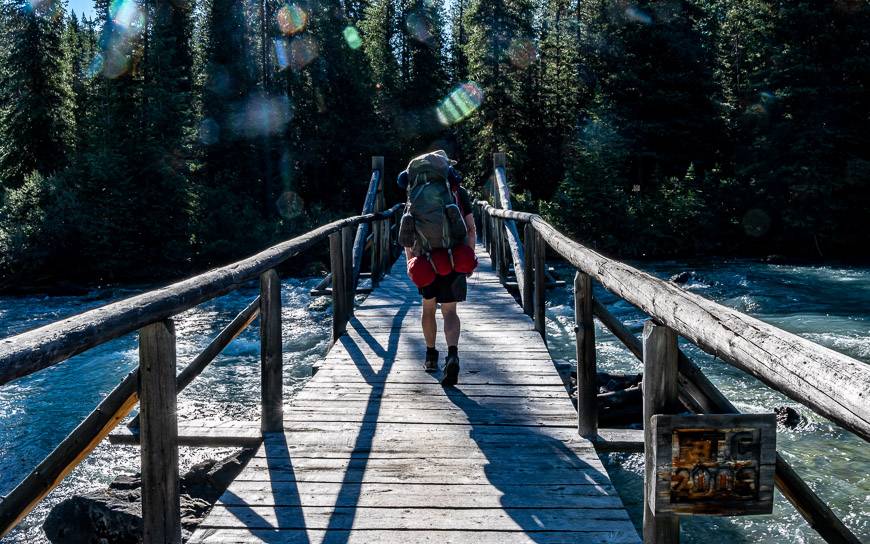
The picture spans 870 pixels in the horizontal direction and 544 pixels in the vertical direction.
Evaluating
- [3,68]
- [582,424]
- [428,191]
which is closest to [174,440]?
[582,424]

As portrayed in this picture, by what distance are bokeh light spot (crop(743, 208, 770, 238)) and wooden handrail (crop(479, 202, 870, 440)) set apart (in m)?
25.0

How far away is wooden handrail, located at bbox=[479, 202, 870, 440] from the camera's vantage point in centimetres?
122

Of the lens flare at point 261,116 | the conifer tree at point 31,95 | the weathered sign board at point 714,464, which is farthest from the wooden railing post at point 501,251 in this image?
the conifer tree at point 31,95

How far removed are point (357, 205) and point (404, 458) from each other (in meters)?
28.1

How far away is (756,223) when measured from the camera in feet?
82.4

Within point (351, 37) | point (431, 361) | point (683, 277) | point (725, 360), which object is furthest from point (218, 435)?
point (351, 37)

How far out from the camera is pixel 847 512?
5.60 metres

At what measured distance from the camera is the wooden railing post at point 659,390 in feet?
6.78

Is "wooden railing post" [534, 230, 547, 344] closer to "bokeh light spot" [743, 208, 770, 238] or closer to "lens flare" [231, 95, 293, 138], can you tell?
"bokeh light spot" [743, 208, 770, 238]

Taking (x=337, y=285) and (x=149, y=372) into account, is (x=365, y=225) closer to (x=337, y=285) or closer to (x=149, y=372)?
(x=337, y=285)

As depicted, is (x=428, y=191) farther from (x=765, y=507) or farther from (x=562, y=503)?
(x=765, y=507)

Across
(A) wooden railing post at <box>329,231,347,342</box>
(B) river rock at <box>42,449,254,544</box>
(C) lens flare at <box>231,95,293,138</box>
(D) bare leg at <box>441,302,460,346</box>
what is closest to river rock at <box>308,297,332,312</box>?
(A) wooden railing post at <box>329,231,347,342</box>

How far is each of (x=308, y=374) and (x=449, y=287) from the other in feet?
17.7

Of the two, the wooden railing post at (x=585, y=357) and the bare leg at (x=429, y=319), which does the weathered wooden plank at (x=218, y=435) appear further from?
the wooden railing post at (x=585, y=357)
